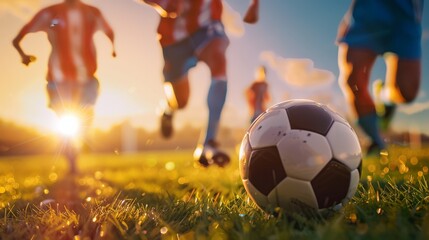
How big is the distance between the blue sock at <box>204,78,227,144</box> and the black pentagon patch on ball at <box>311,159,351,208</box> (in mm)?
3278

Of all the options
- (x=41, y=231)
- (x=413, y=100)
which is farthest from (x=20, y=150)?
(x=41, y=231)

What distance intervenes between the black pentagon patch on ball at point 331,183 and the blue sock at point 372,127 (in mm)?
4277

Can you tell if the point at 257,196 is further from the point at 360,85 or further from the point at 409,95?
the point at 409,95

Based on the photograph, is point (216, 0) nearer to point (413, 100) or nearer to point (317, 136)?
point (413, 100)

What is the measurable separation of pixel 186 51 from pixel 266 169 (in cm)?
394

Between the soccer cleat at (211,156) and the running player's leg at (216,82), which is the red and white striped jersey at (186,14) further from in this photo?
the soccer cleat at (211,156)

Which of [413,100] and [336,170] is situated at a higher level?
[336,170]

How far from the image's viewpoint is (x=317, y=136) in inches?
96.5

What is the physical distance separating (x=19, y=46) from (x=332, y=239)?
17.2 feet

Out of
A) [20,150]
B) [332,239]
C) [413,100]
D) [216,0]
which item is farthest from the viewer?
[20,150]

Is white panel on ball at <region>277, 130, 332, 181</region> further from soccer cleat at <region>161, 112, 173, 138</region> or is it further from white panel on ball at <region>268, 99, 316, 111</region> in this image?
soccer cleat at <region>161, 112, 173, 138</region>

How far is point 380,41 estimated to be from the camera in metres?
6.03

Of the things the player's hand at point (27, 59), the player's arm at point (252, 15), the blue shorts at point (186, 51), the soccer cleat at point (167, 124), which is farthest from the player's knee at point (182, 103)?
the player's hand at point (27, 59)

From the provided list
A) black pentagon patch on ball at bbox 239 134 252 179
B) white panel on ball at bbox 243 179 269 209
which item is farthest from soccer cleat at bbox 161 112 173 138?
white panel on ball at bbox 243 179 269 209
